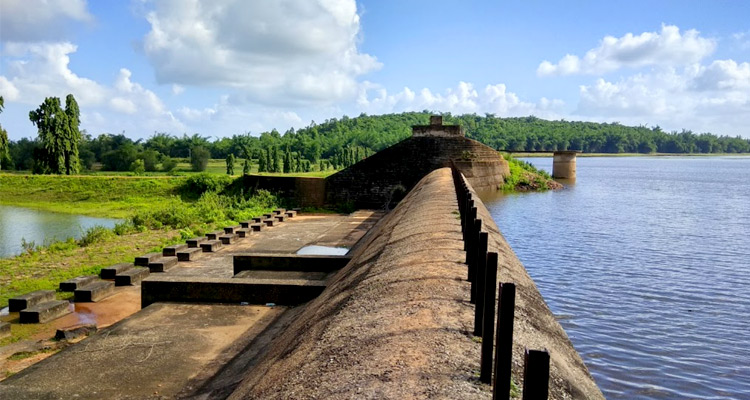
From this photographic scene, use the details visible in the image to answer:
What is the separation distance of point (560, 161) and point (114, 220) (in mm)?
36167

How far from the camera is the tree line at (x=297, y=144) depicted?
42656mm

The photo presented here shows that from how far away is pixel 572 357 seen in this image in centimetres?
349

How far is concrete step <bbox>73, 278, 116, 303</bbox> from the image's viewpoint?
10.3 metres

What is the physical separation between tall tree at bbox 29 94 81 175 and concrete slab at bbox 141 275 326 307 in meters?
39.4

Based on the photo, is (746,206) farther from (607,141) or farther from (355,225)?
(607,141)

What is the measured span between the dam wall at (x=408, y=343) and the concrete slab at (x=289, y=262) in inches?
170

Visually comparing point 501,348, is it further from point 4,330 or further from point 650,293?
point 650,293

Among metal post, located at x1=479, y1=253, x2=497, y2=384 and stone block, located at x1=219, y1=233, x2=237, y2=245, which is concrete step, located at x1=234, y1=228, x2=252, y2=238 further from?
metal post, located at x1=479, y1=253, x2=497, y2=384

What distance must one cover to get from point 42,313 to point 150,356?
14.3 feet

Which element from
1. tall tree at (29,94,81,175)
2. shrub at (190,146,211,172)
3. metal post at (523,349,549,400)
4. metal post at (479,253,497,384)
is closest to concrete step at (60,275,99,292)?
metal post at (479,253,497,384)

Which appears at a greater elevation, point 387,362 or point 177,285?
point 387,362

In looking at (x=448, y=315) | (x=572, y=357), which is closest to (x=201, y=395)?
(x=448, y=315)

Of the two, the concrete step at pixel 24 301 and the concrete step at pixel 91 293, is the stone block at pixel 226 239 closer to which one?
the concrete step at pixel 91 293

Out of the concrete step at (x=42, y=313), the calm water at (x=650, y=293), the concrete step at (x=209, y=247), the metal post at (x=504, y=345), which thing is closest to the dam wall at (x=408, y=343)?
the metal post at (x=504, y=345)
